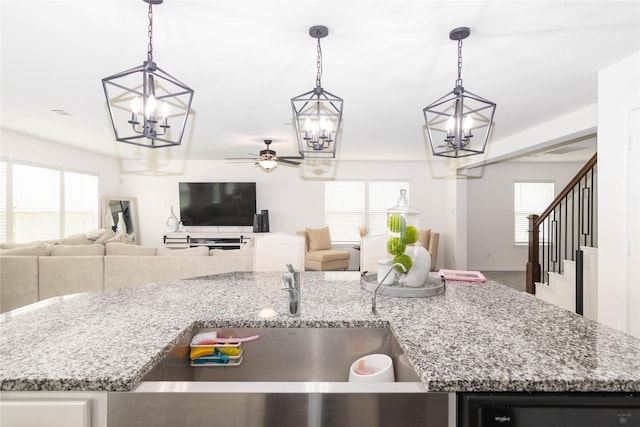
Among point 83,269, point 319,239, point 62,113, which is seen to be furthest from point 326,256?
point 62,113

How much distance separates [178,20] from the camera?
6.61 ft

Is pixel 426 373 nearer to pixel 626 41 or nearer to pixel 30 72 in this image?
pixel 626 41

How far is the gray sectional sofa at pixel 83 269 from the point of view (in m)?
3.79

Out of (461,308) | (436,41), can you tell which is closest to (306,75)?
(436,41)

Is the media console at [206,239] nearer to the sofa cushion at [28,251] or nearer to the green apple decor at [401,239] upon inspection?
the sofa cushion at [28,251]

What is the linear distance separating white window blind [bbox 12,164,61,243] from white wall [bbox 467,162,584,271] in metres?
7.93

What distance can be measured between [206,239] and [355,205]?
3311mm

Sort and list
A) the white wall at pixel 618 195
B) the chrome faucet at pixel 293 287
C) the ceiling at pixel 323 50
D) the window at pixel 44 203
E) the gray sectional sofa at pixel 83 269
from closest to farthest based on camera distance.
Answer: the chrome faucet at pixel 293 287, the ceiling at pixel 323 50, the white wall at pixel 618 195, the gray sectional sofa at pixel 83 269, the window at pixel 44 203

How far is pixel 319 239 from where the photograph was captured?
6824mm

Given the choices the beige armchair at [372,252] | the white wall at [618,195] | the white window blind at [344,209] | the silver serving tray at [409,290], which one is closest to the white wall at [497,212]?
the white window blind at [344,209]

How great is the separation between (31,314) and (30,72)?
8.09 feet

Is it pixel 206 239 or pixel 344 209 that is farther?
pixel 344 209

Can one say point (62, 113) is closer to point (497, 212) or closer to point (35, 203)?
point (35, 203)

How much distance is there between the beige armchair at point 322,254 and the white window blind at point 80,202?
4024 mm
